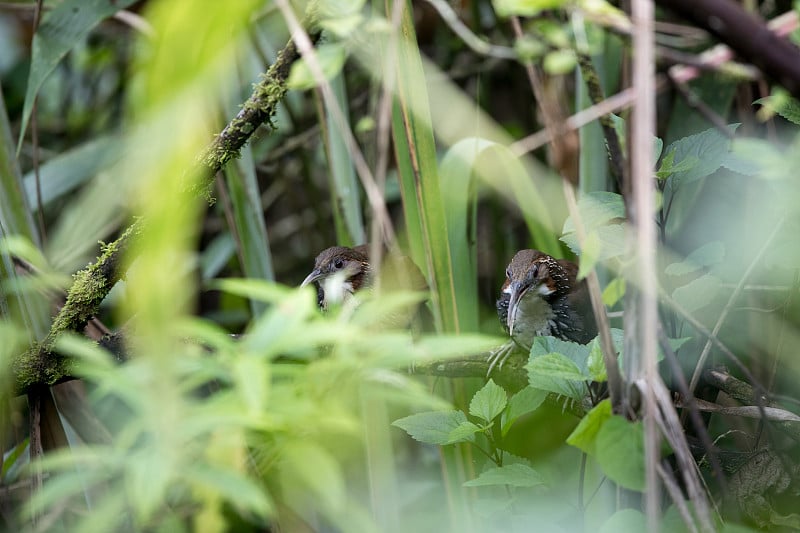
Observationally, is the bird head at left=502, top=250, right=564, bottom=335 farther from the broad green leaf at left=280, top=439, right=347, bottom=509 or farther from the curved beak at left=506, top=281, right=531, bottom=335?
the broad green leaf at left=280, top=439, right=347, bottom=509

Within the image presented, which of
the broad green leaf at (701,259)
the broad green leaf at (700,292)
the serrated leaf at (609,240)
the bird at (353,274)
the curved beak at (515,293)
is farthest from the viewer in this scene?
the bird at (353,274)

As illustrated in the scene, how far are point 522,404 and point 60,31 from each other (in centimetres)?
192

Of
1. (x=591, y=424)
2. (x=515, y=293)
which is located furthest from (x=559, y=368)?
(x=515, y=293)

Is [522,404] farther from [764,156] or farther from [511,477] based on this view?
[764,156]

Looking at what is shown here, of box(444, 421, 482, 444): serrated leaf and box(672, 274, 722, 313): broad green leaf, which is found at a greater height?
box(672, 274, 722, 313): broad green leaf

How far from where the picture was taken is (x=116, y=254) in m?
2.00

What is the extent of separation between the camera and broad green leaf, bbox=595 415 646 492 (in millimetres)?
1356

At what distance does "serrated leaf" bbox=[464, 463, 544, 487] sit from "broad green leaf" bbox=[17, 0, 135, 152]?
1.85 m

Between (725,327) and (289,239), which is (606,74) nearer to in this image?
(725,327)

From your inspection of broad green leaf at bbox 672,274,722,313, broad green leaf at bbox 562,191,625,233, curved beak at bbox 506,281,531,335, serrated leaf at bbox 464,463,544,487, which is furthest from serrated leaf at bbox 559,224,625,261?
curved beak at bbox 506,281,531,335

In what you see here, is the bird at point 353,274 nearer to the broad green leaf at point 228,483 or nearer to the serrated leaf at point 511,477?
the serrated leaf at point 511,477

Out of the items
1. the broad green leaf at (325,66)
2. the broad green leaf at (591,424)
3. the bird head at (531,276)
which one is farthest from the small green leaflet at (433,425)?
the bird head at (531,276)

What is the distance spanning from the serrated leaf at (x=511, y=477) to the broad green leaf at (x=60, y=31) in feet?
6.07

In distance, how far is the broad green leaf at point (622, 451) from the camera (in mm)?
1356
